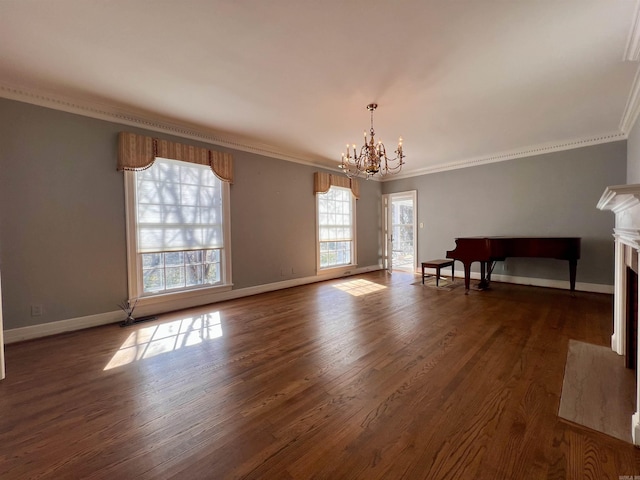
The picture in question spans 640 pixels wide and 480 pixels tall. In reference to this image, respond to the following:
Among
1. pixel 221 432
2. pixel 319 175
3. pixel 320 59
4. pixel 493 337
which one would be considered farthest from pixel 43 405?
pixel 319 175

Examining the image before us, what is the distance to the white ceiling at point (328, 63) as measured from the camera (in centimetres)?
188

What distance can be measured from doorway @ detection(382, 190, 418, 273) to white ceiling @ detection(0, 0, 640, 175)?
3258mm

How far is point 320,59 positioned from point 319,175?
3.34 meters

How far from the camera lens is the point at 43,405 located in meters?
1.76

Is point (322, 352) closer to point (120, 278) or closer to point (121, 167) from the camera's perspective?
point (120, 278)

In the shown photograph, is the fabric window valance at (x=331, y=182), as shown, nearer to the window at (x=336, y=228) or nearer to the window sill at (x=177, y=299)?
the window at (x=336, y=228)

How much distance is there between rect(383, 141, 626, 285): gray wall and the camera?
14.3 ft

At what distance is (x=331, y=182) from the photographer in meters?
5.98

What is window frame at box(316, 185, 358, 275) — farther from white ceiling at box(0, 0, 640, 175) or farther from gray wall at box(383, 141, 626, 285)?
white ceiling at box(0, 0, 640, 175)

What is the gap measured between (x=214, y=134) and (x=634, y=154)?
19.2 feet

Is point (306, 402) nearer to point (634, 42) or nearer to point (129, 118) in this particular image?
point (634, 42)

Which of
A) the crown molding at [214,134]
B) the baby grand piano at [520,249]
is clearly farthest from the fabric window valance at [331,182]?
the baby grand piano at [520,249]

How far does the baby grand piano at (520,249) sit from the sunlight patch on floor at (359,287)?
5.11 feet

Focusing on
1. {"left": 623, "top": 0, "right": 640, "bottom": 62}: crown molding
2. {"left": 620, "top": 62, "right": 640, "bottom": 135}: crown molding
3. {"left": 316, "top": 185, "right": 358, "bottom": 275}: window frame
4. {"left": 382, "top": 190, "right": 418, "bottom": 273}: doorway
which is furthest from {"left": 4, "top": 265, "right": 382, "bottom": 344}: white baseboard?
{"left": 620, "top": 62, "right": 640, "bottom": 135}: crown molding
